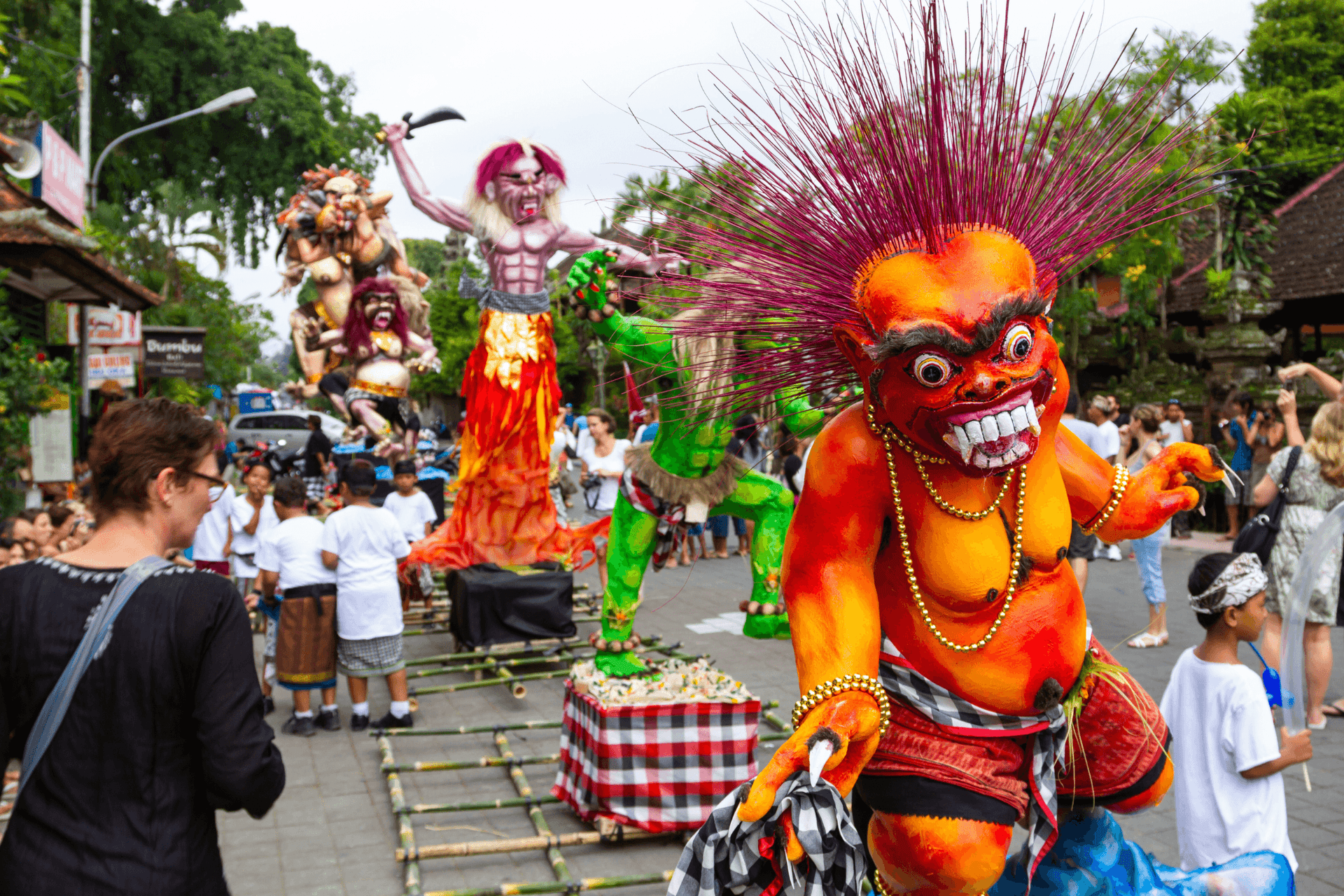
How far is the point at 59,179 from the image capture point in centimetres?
1044

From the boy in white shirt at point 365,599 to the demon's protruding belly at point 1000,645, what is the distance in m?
3.77

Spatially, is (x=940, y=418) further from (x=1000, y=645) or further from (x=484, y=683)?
(x=484, y=683)

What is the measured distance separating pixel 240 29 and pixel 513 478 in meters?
24.1

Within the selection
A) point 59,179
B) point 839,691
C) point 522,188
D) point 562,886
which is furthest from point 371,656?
point 59,179

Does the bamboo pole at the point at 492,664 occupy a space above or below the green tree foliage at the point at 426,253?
below

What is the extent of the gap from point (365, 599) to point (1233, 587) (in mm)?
4187

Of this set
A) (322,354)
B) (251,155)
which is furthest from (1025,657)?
(251,155)

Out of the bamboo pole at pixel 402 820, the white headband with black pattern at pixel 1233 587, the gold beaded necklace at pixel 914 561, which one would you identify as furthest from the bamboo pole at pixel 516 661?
the gold beaded necklace at pixel 914 561

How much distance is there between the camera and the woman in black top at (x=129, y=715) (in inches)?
73.1

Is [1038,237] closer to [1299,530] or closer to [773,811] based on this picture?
[773,811]

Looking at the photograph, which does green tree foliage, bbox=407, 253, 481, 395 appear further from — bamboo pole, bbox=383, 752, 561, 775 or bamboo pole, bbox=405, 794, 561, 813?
bamboo pole, bbox=405, 794, 561, 813

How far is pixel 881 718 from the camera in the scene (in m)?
2.22

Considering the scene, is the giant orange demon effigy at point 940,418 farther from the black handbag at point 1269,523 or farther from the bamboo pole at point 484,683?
the bamboo pole at point 484,683

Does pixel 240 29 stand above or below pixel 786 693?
above
